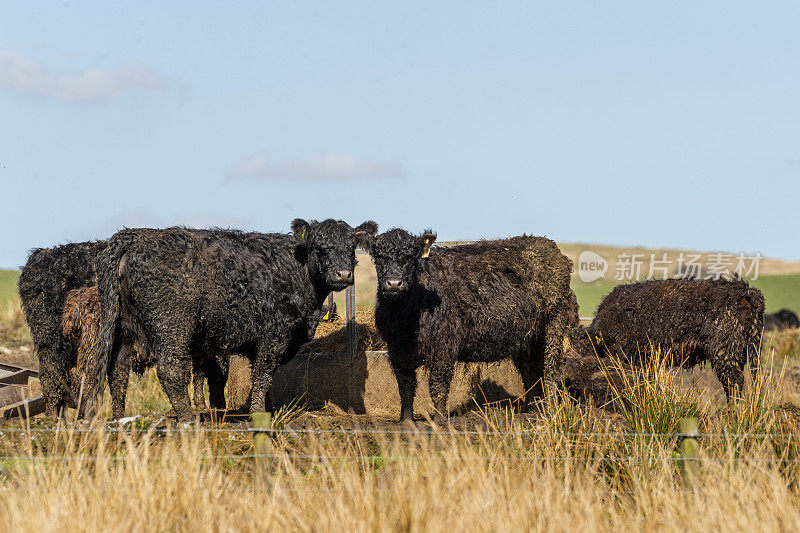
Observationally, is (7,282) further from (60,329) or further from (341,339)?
(60,329)

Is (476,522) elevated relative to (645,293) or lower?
lower

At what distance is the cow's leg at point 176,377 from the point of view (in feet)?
29.4

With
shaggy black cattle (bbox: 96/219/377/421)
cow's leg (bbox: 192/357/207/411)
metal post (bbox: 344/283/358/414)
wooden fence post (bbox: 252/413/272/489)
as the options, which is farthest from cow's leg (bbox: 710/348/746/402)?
wooden fence post (bbox: 252/413/272/489)

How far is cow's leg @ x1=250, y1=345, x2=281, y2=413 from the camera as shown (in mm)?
9805

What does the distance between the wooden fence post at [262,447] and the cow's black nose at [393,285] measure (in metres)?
2.97

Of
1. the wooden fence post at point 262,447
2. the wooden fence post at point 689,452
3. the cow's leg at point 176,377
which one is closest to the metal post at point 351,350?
the cow's leg at point 176,377

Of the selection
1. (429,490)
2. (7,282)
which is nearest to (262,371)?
(429,490)

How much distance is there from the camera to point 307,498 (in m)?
5.56

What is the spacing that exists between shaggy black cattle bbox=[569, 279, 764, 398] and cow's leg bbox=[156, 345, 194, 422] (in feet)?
17.7

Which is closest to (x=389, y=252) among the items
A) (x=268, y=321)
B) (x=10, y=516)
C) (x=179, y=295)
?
(x=268, y=321)

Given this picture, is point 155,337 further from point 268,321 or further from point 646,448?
point 646,448

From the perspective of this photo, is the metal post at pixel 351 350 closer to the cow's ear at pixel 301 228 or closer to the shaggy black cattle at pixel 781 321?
the cow's ear at pixel 301 228

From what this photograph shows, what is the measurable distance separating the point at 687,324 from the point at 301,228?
5942 mm

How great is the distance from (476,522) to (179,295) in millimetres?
4868
